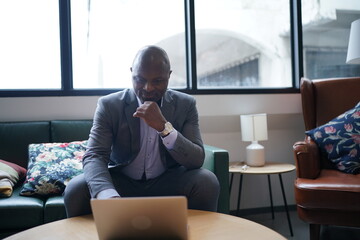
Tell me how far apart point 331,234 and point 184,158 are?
1.43 meters

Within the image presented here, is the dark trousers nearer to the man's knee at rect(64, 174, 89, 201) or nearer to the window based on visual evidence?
the man's knee at rect(64, 174, 89, 201)

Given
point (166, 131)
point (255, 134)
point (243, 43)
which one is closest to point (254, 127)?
point (255, 134)

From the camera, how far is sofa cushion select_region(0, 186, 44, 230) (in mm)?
1835

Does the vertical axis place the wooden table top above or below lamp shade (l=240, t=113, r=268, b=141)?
below

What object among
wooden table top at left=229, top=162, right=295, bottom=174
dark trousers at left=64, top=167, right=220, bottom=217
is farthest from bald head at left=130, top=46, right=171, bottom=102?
wooden table top at left=229, top=162, right=295, bottom=174

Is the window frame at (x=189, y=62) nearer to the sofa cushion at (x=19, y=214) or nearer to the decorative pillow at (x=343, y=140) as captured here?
the decorative pillow at (x=343, y=140)

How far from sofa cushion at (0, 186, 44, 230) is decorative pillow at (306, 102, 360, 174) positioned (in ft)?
5.88

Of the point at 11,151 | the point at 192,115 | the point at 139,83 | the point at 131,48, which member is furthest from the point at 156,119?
the point at 131,48

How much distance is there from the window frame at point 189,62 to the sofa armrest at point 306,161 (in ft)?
3.05

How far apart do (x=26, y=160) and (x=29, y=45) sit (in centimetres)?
94

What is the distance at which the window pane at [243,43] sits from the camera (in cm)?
312

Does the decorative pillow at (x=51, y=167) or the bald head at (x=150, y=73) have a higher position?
the bald head at (x=150, y=73)

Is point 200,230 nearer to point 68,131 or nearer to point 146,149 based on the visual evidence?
point 146,149

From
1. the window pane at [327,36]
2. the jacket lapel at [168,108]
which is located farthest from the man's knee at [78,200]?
the window pane at [327,36]
